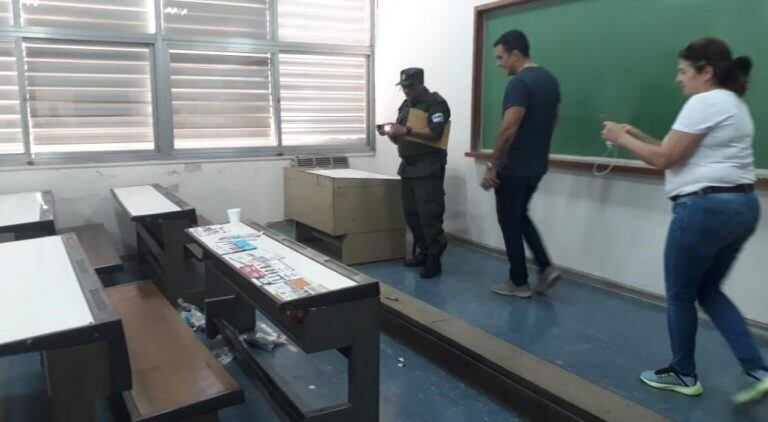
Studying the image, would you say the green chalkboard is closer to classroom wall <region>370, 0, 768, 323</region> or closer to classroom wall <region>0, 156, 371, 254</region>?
classroom wall <region>370, 0, 768, 323</region>

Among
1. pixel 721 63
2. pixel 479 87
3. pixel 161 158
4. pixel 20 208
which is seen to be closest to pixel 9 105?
pixel 161 158

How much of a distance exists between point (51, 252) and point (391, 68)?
3736mm

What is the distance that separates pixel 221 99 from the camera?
4867 mm

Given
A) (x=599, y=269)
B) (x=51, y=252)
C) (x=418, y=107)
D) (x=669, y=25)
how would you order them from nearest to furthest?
1. (x=51, y=252)
2. (x=669, y=25)
3. (x=599, y=269)
4. (x=418, y=107)

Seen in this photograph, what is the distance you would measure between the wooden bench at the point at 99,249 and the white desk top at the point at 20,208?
0.34 m

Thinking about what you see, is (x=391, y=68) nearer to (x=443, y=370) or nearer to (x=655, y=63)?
(x=655, y=63)

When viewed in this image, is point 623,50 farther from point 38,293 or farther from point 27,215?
point 27,215

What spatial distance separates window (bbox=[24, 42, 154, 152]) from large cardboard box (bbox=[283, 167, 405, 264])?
1.49 m

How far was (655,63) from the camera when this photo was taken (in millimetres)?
3012

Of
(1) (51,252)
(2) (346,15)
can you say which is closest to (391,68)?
(2) (346,15)

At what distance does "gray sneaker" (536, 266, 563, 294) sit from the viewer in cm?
325

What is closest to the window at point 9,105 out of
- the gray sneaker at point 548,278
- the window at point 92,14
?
the window at point 92,14

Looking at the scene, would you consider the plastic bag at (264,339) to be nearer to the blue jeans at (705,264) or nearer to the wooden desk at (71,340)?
the wooden desk at (71,340)

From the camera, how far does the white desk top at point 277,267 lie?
1692mm
